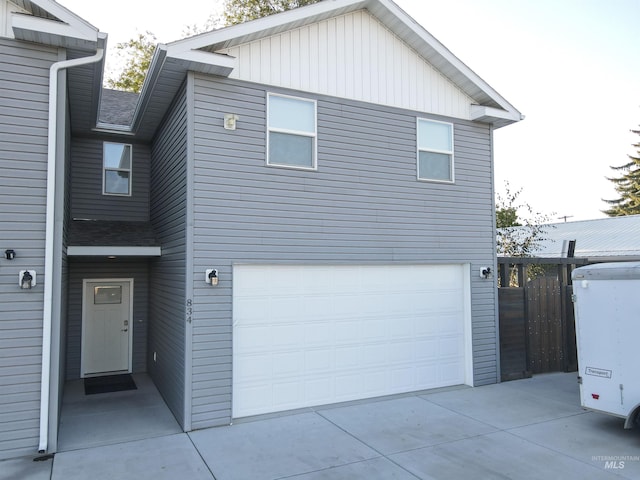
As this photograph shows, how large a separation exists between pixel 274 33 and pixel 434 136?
3.27 meters

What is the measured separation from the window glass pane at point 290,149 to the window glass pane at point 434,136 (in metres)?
2.15

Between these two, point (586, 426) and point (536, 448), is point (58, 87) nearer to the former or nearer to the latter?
point (536, 448)

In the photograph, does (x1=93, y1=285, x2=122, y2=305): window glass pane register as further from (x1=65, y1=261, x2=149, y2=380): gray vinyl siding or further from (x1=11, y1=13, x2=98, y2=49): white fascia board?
(x1=11, y1=13, x2=98, y2=49): white fascia board

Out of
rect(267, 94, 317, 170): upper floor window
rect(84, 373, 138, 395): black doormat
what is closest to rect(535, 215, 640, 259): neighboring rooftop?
rect(267, 94, 317, 170): upper floor window

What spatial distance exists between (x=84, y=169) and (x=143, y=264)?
7.02 feet

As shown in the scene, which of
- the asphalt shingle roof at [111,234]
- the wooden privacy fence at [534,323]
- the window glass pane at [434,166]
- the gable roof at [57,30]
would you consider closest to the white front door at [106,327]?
the asphalt shingle roof at [111,234]

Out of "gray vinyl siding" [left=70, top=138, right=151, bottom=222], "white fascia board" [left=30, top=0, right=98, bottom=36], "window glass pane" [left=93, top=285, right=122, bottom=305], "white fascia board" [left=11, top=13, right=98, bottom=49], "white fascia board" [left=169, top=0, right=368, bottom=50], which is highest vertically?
"white fascia board" [left=169, top=0, right=368, bottom=50]

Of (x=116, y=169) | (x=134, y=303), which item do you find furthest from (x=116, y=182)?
(x=134, y=303)

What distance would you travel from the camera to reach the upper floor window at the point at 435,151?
8.07 meters

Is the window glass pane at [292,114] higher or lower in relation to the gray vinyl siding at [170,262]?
higher

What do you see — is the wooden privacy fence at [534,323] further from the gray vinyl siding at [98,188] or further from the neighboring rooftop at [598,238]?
the neighboring rooftop at [598,238]

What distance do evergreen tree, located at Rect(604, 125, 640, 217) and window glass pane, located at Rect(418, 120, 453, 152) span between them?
32.1 m

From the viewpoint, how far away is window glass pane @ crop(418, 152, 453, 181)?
8.07 m

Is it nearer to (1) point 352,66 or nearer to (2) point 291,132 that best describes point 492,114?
(1) point 352,66
